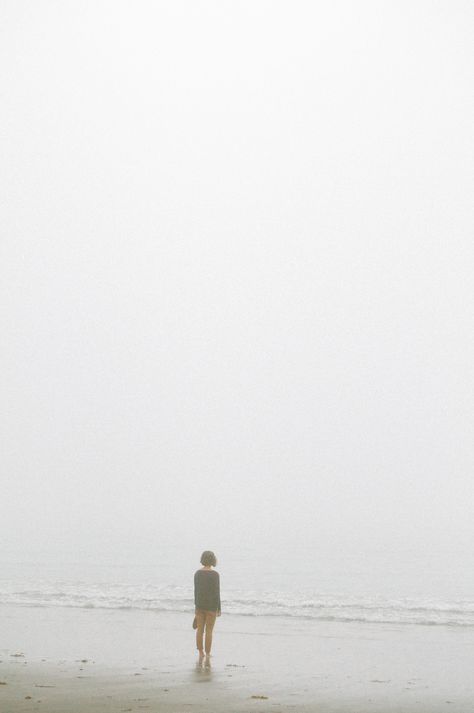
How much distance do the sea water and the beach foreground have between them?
3367 millimetres

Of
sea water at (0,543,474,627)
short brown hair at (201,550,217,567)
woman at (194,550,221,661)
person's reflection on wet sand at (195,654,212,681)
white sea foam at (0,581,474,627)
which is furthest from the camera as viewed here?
sea water at (0,543,474,627)

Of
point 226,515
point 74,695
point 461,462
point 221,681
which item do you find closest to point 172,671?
point 221,681

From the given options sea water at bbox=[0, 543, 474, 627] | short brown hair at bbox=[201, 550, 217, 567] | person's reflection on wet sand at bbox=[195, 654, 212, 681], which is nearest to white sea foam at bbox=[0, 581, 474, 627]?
sea water at bbox=[0, 543, 474, 627]

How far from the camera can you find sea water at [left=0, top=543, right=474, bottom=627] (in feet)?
81.1

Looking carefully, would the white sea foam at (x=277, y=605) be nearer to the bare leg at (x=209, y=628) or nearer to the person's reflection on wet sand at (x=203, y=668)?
the bare leg at (x=209, y=628)

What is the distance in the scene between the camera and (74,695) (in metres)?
10.7

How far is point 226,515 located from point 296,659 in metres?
104

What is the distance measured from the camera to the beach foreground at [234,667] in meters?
10.4

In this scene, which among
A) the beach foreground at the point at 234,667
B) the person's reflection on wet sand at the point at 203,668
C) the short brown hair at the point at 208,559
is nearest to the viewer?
the beach foreground at the point at 234,667

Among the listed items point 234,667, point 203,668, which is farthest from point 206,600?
point 234,667

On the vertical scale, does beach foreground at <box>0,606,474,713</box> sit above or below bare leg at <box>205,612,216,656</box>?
below

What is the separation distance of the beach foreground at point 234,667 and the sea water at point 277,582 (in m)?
3.37

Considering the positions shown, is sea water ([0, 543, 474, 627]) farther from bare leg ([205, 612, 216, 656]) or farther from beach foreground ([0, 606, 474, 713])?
bare leg ([205, 612, 216, 656])

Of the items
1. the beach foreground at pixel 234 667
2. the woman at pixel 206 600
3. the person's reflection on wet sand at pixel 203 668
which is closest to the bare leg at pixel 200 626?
the woman at pixel 206 600
